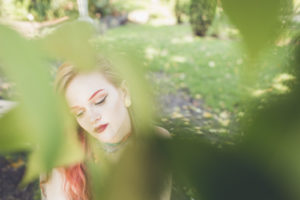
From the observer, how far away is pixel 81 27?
293 millimetres

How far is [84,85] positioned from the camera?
35cm

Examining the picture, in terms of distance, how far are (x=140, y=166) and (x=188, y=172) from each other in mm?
68

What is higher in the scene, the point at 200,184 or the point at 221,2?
the point at 221,2

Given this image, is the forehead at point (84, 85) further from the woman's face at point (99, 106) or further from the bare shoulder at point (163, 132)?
the bare shoulder at point (163, 132)

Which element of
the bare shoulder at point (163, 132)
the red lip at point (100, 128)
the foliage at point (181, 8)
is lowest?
the red lip at point (100, 128)

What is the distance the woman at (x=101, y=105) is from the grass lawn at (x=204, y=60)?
0.05m

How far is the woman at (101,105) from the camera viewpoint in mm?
337

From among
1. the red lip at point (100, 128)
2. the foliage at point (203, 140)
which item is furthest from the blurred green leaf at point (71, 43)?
the red lip at point (100, 128)

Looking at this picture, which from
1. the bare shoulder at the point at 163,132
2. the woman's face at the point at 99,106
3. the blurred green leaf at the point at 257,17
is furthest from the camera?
the woman's face at the point at 99,106

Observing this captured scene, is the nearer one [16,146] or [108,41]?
[16,146]

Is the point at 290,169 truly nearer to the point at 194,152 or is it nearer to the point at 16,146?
the point at 194,152

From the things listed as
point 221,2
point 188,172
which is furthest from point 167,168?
point 221,2

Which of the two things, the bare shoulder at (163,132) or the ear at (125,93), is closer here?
the bare shoulder at (163,132)

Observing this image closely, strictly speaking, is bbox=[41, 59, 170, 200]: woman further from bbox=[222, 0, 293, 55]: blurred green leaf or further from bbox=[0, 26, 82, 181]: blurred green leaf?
bbox=[222, 0, 293, 55]: blurred green leaf
